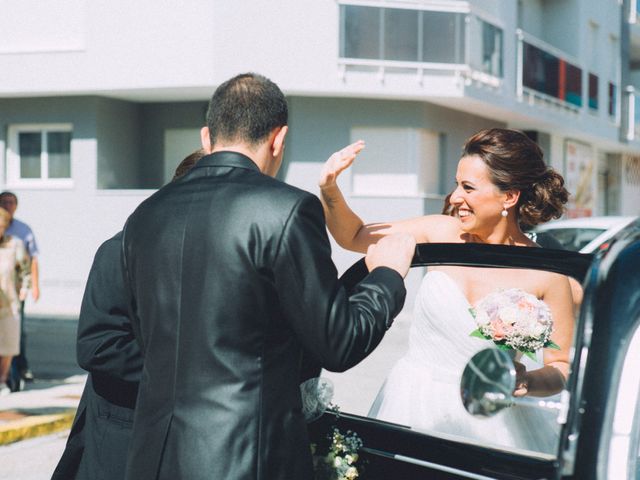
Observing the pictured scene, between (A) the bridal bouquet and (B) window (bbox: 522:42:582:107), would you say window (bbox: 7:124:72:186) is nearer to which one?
(B) window (bbox: 522:42:582:107)

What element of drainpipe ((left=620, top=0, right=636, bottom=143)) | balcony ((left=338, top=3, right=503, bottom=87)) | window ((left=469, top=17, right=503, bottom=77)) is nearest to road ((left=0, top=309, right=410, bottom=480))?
balcony ((left=338, top=3, right=503, bottom=87))

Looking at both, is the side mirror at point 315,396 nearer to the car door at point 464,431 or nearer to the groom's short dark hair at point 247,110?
Answer: the car door at point 464,431

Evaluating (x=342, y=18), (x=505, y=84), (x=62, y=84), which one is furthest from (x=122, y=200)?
(x=505, y=84)

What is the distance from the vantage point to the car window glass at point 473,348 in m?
2.58

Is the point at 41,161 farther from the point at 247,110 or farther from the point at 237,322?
the point at 237,322

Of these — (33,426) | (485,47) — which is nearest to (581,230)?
(33,426)

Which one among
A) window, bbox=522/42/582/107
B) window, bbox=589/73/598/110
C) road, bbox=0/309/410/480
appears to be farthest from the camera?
window, bbox=589/73/598/110

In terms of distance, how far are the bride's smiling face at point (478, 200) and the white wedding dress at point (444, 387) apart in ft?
1.32

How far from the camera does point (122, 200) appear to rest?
18797 millimetres

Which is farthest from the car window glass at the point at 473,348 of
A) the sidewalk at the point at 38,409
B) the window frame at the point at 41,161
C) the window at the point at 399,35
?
the window frame at the point at 41,161

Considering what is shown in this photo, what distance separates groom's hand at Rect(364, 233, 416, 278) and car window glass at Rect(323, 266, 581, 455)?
23cm

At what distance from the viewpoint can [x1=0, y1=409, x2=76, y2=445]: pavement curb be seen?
735 cm

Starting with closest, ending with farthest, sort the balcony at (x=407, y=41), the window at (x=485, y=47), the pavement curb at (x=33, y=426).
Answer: the pavement curb at (x=33, y=426)
the balcony at (x=407, y=41)
the window at (x=485, y=47)

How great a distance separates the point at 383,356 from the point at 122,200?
48.7 ft
